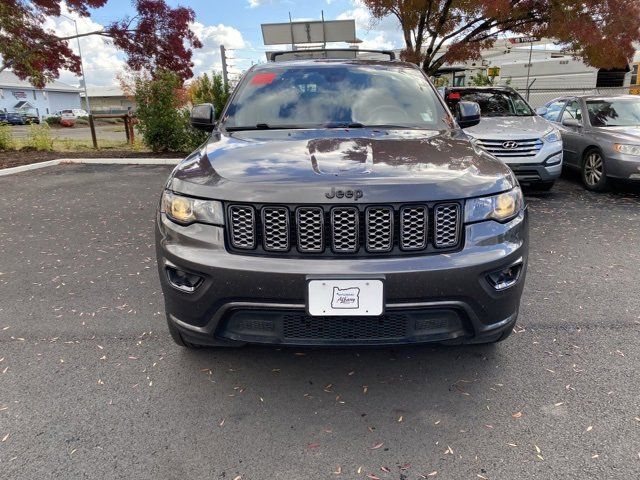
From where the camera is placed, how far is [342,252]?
7.19 feet

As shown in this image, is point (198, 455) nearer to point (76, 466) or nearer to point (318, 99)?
point (76, 466)

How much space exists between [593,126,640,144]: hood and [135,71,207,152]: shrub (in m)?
8.44

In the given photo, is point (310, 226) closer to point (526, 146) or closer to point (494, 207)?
point (494, 207)

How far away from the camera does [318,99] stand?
3.54 meters

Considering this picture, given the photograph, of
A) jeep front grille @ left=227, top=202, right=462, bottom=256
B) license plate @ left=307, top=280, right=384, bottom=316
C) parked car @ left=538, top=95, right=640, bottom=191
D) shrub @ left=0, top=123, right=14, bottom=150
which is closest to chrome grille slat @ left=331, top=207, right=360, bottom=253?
jeep front grille @ left=227, top=202, right=462, bottom=256

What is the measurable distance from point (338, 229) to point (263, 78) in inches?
83.9

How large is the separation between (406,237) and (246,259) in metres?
0.74

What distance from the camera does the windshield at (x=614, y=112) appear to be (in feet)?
25.0

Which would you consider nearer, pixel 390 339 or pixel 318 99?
pixel 390 339

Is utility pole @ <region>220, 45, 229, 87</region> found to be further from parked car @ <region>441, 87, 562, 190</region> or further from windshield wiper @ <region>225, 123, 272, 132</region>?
windshield wiper @ <region>225, 123, 272, 132</region>

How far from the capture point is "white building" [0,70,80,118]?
50469 millimetres

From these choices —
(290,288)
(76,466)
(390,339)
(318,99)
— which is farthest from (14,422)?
(318,99)

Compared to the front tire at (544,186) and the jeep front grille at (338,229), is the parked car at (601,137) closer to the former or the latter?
the front tire at (544,186)

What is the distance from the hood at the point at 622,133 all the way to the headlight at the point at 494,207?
18.8ft
